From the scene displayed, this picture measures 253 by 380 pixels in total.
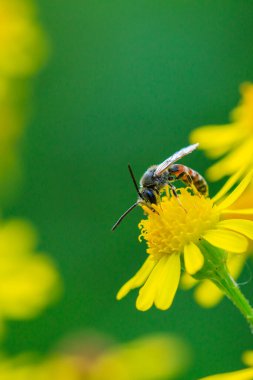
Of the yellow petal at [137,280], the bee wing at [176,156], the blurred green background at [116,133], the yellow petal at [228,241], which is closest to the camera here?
the yellow petal at [228,241]

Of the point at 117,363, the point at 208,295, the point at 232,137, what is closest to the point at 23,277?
the point at 117,363

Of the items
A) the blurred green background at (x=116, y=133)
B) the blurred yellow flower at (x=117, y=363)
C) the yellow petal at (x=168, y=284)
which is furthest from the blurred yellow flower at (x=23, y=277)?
the yellow petal at (x=168, y=284)

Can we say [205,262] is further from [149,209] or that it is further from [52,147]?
[52,147]

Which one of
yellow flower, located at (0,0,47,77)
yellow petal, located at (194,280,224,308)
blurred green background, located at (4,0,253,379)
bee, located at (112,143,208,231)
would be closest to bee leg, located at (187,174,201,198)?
bee, located at (112,143,208,231)

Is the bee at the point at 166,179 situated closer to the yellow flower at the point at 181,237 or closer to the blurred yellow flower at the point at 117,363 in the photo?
the yellow flower at the point at 181,237

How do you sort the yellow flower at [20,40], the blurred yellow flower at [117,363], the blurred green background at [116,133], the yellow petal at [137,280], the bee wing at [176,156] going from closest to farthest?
1. the yellow petal at [137,280]
2. the bee wing at [176,156]
3. the blurred yellow flower at [117,363]
4. the blurred green background at [116,133]
5. the yellow flower at [20,40]

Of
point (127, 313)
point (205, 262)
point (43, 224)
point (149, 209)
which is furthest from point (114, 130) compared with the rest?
point (205, 262)
